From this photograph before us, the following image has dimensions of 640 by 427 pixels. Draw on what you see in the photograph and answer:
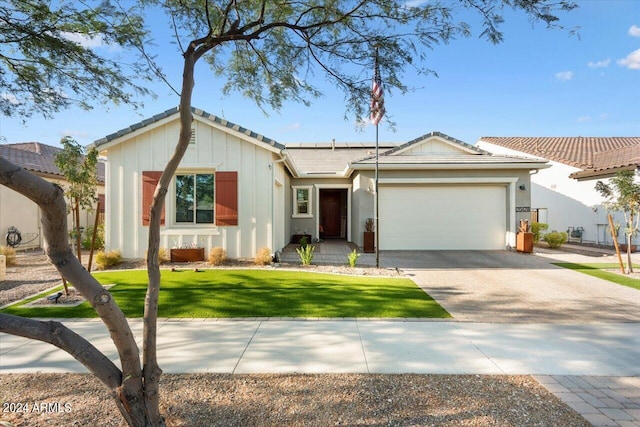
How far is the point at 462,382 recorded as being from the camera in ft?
11.2

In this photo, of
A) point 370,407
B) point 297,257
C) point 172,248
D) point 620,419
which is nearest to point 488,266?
point 297,257

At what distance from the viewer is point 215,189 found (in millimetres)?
10531

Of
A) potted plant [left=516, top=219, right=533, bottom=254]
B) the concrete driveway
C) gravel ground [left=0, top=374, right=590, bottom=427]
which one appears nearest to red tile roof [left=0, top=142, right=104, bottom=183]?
gravel ground [left=0, top=374, right=590, bottom=427]

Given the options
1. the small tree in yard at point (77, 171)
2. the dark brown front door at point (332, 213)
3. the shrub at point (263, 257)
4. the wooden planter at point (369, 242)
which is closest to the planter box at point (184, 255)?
the shrub at point (263, 257)

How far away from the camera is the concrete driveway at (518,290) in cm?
579

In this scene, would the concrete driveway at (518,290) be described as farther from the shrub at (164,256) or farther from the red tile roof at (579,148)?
the red tile roof at (579,148)

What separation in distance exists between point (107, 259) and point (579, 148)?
26.0 meters

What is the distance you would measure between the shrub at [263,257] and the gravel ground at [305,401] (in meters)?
6.43

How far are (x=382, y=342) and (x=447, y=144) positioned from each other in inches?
524

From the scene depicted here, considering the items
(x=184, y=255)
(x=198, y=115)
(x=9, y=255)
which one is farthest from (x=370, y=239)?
(x=9, y=255)

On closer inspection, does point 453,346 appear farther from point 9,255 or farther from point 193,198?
point 9,255

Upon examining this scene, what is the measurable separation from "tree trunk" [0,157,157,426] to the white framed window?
14450 millimetres

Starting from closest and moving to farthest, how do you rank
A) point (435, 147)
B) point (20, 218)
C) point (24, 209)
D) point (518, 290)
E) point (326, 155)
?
point (518, 290) → point (20, 218) → point (24, 209) → point (435, 147) → point (326, 155)

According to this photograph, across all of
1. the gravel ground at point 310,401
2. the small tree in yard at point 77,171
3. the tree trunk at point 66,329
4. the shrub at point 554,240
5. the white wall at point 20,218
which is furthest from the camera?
the shrub at point 554,240
